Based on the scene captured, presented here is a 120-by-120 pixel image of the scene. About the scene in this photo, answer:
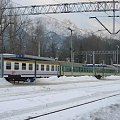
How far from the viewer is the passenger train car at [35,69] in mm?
46694

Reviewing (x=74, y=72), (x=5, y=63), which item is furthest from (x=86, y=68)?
(x=5, y=63)

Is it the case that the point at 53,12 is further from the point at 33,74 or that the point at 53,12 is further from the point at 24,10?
the point at 33,74

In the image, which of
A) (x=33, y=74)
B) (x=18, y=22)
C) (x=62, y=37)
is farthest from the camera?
(x=62, y=37)

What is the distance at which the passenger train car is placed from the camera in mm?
46694

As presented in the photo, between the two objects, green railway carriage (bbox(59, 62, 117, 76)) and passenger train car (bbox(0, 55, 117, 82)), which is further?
green railway carriage (bbox(59, 62, 117, 76))

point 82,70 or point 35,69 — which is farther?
point 82,70

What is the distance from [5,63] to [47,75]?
43.6 feet

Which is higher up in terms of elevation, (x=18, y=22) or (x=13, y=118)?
(x=18, y=22)

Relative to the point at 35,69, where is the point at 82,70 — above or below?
below

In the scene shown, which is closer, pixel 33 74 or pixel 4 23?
pixel 33 74

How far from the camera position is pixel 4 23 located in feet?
251

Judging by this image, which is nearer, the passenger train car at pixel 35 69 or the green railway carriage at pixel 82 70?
the passenger train car at pixel 35 69

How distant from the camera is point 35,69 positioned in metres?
49.3

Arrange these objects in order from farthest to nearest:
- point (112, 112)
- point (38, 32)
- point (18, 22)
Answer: point (38, 32)
point (18, 22)
point (112, 112)
